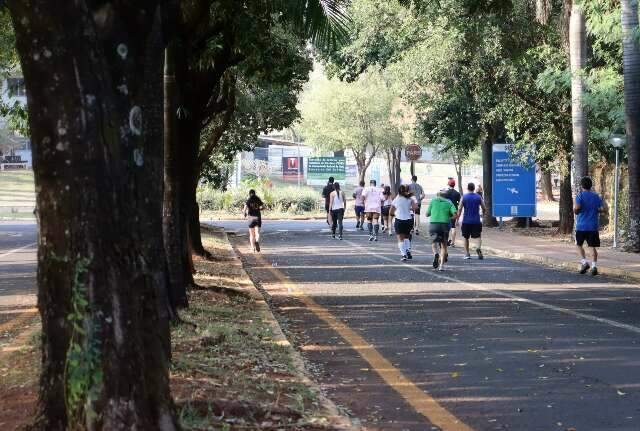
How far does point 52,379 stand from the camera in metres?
5.61

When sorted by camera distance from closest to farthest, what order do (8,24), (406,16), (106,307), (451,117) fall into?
(106,307), (8,24), (406,16), (451,117)

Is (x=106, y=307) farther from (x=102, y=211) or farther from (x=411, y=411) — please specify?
(x=411, y=411)

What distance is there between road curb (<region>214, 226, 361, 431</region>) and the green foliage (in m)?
2.14

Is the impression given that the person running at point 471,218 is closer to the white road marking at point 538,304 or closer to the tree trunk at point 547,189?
the white road marking at point 538,304

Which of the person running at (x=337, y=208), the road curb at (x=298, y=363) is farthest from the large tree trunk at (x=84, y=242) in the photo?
→ the person running at (x=337, y=208)

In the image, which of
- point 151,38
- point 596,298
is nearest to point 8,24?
point 596,298

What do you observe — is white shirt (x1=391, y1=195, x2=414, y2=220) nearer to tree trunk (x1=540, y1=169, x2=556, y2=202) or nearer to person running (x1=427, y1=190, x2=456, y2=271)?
person running (x1=427, y1=190, x2=456, y2=271)

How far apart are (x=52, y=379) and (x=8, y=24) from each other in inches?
549

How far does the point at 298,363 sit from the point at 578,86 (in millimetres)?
19613

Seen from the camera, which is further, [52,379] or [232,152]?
[232,152]

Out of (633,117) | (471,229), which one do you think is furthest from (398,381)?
(633,117)

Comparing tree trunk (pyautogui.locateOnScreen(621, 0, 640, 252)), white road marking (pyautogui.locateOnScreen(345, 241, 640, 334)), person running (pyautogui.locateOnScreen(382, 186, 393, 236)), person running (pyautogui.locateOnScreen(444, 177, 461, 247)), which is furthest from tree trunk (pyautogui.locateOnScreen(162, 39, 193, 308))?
person running (pyautogui.locateOnScreen(382, 186, 393, 236))

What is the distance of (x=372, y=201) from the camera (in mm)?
34156

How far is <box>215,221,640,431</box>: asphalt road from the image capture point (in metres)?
7.89
